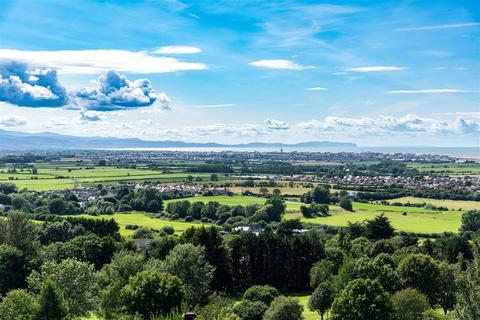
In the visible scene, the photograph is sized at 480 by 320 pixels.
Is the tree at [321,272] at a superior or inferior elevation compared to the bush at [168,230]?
superior

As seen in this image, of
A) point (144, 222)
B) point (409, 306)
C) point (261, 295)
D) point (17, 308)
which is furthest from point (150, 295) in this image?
point (144, 222)

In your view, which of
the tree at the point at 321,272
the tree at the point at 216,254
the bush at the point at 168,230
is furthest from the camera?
the bush at the point at 168,230

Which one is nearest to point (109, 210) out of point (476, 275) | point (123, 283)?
point (123, 283)

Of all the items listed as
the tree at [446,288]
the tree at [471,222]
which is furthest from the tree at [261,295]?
the tree at [471,222]

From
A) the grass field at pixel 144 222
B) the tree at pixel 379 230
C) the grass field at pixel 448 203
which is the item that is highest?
the tree at pixel 379 230

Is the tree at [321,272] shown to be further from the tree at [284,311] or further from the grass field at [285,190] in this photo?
the grass field at [285,190]
